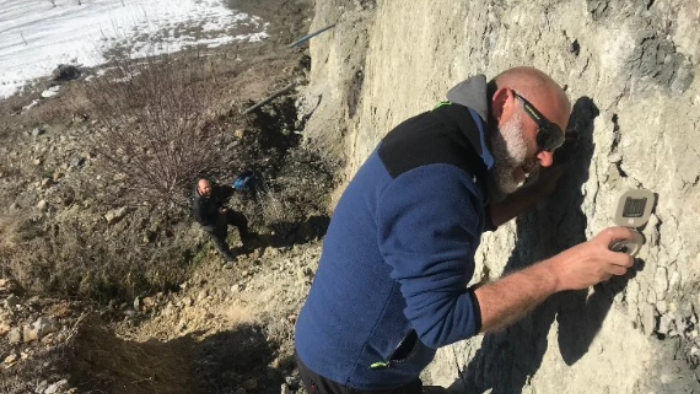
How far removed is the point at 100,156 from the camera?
27.6 feet

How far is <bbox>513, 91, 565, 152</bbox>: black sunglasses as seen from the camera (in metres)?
1.88

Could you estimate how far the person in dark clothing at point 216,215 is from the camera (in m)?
6.54

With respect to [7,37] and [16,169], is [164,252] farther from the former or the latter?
[7,37]

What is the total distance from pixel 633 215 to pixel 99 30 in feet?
49.9

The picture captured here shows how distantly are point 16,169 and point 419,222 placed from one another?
891 cm

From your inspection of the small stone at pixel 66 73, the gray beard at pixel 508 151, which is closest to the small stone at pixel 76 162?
the small stone at pixel 66 73

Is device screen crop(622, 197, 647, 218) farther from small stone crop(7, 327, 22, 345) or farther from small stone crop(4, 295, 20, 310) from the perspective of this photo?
small stone crop(4, 295, 20, 310)

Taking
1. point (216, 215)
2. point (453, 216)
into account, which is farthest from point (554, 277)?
point (216, 215)

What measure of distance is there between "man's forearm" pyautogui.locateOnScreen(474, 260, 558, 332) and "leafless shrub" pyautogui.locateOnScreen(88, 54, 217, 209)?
643 centimetres

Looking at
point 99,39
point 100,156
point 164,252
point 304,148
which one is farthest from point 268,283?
point 99,39

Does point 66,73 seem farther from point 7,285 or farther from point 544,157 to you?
point 544,157

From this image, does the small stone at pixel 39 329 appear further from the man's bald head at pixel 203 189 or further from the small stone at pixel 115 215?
the small stone at pixel 115 215

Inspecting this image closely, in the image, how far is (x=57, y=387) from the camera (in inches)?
165

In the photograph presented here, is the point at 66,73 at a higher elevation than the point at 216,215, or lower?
higher
